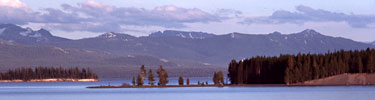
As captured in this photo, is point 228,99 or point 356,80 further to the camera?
point 356,80

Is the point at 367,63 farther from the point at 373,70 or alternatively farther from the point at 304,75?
the point at 304,75

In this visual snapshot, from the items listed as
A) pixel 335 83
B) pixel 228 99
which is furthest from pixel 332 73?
pixel 228 99

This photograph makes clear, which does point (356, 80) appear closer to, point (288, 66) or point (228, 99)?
point (288, 66)

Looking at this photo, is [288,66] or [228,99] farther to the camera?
[288,66]

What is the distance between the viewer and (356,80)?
197500 millimetres

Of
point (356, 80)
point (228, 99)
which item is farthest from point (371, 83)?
point (228, 99)

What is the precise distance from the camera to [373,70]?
19425 cm

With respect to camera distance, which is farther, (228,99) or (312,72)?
(312,72)

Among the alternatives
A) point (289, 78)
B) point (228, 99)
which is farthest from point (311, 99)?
point (289, 78)

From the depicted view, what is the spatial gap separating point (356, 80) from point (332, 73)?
639cm

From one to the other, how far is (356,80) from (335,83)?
5169mm

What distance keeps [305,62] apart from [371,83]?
629 inches

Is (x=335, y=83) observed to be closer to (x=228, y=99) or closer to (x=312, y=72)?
(x=312, y=72)

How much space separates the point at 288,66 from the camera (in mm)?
195000
